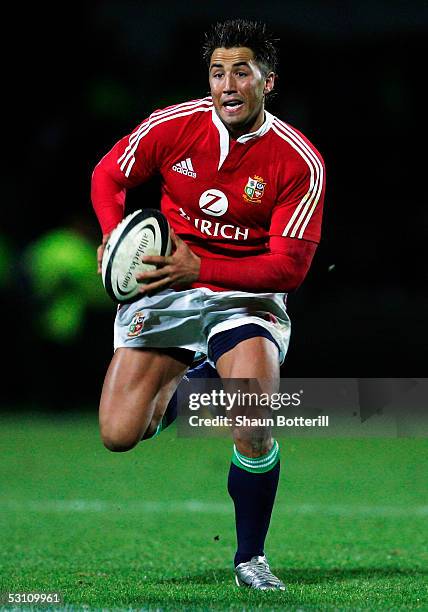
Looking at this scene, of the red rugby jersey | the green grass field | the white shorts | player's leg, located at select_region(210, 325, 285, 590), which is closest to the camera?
the green grass field

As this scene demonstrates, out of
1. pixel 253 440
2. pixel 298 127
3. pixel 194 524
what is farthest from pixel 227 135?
pixel 298 127

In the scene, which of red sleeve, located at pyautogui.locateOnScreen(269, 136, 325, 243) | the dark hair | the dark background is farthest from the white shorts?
the dark background

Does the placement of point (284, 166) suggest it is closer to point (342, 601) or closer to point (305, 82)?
point (342, 601)

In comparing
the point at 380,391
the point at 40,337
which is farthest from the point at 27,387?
the point at 380,391

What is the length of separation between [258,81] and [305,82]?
721cm

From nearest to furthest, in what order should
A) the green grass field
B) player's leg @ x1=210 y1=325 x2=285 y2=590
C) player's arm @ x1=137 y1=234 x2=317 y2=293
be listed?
the green grass field
player's arm @ x1=137 y1=234 x2=317 y2=293
player's leg @ x1=210 y1=325 x2=285 y2=590

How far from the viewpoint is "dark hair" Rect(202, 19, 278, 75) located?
4.38 meters

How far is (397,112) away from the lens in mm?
11656

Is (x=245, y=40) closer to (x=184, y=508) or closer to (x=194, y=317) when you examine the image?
(x=194, y=317)

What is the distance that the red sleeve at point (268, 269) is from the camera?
4.18 metres

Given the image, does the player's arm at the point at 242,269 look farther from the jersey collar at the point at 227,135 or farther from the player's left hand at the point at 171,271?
the jersey collar at the point at 227,135

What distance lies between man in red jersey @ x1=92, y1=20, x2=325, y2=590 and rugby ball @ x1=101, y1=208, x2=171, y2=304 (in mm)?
59

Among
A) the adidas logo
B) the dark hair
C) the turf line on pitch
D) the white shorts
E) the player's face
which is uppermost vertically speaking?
the dark hair

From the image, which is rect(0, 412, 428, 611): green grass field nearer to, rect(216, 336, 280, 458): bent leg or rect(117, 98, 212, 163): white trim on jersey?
rect(216, 336, 280, 458): bent leg
